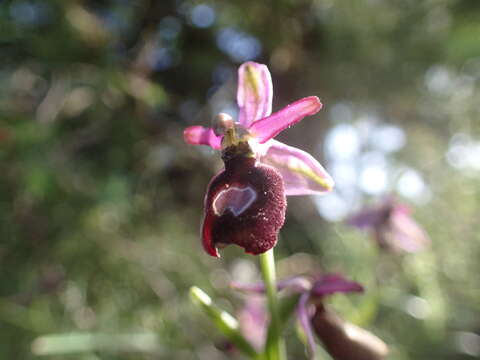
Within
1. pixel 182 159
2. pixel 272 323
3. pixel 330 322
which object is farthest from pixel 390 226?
pixel 182 159


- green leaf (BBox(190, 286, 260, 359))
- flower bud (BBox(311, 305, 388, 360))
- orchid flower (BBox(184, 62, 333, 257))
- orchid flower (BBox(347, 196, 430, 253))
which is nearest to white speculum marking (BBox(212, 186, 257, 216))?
orchid flower (BBox(184, 62, 333, 257))

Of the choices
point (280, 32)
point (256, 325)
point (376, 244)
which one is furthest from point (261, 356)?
point (280, 32)

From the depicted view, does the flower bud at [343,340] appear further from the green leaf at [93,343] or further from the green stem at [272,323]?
the green leaf at [93,343]

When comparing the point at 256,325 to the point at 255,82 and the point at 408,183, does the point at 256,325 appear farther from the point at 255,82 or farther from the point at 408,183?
the point at 408,183

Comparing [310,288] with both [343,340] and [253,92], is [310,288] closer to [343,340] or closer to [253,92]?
[343,340]

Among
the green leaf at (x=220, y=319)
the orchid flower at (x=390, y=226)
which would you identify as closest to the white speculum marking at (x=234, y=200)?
the green leaf at (x=220, y=319)

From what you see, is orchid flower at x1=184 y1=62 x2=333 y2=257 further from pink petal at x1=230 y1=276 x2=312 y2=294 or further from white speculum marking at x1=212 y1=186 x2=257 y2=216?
pink petal at x1=230 y1=276 x2=312 y2=294
